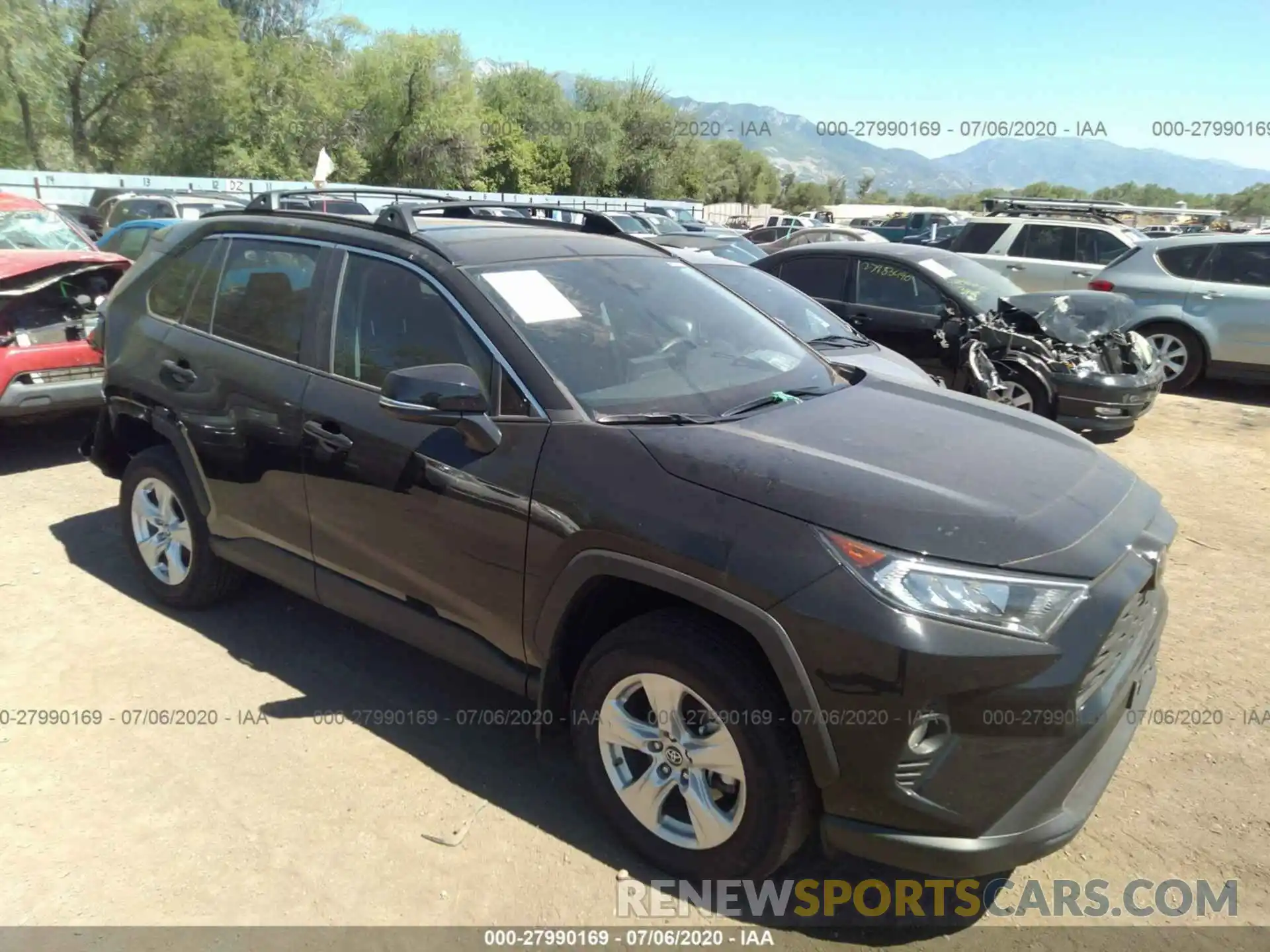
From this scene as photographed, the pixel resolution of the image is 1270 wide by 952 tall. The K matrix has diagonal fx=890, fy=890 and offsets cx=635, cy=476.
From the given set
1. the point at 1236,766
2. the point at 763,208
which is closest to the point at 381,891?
the point at 1236,766

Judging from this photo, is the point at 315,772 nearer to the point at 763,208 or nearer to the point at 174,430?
the point at 174,430

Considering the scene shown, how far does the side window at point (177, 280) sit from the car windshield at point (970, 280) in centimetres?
609

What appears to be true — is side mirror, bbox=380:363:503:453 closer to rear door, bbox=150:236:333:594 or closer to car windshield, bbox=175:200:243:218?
rear door, bbox=150:236:333:594

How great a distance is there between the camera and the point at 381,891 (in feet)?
8.81

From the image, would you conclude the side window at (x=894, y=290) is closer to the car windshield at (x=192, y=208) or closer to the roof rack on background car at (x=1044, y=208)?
the roof rack on background car at (x=1044, y=208)

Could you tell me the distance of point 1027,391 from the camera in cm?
756

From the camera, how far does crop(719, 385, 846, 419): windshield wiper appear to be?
2994mm

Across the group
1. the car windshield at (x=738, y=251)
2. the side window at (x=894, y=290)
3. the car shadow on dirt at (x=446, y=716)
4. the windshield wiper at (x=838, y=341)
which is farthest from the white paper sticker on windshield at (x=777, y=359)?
the car windshield at (x=738, y=251)

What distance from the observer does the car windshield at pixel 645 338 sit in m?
2.99

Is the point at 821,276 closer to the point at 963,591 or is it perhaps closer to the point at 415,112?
the point at 963,591

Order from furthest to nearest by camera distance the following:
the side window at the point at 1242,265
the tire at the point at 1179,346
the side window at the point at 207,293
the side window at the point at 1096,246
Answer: the side window at the point at 1096,246
the tire at the point at 1179,346
the side window at the point at 1242,265
the side window at the point at 207,293

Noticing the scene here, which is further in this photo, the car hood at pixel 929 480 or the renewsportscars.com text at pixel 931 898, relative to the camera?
the renewsportscars.com text at pixel 931 898

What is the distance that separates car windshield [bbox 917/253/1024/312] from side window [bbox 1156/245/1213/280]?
263cm

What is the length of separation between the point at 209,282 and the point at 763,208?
2546 inches
